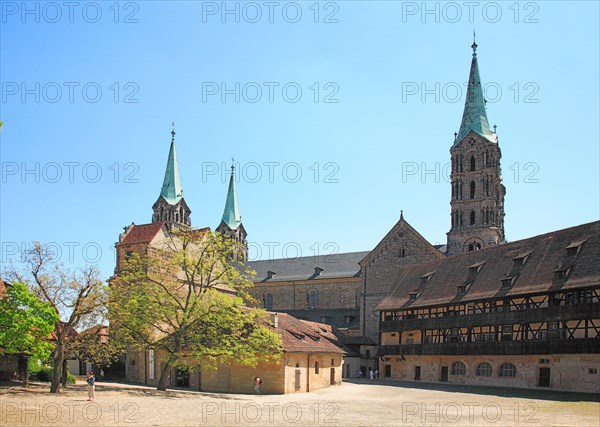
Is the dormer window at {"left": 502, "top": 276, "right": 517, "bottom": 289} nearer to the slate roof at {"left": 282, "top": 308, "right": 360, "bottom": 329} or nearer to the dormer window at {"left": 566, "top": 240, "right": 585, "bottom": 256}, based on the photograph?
the dormer window at {"left": 566, "top": 240, "right": 585, "bottom": 256}

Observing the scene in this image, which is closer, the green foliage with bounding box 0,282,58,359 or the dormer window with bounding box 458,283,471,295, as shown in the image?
the green foliage with bounding box 0,282,58,359

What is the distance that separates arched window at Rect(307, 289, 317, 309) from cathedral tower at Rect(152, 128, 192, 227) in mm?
26587

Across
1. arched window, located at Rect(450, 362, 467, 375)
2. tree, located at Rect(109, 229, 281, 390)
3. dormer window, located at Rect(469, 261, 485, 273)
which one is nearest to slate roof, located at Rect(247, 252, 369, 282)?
dormer window, located at Rect(469, 261, 485, 273)

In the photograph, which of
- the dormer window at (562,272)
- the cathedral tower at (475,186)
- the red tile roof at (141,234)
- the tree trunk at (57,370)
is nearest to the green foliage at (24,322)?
the tree trunk at (57,370)

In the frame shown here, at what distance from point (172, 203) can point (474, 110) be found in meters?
47.3

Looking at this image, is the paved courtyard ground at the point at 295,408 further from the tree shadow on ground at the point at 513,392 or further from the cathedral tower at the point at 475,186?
the cathedral tower at the point at 475,186

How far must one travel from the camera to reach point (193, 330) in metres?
39.4

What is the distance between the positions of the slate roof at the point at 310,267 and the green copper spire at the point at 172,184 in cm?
2025

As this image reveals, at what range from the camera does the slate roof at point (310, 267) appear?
258ft

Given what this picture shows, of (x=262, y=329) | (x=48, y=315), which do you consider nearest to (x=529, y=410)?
(x=262, y=329)

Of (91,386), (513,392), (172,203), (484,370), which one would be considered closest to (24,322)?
(91,386)

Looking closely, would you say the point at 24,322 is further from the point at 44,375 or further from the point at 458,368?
the point at 458,368

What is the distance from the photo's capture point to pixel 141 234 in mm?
54094

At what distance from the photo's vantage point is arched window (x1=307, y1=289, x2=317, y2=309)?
79500 mm
